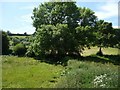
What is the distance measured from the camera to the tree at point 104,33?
6284 cm

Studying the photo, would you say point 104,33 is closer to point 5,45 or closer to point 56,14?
point 56,14

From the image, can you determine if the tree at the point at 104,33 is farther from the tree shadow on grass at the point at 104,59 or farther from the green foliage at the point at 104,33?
the tree shadow on grass at the point at 104,59

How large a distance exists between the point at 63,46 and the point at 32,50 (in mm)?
7001

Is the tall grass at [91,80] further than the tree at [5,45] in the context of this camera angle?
No

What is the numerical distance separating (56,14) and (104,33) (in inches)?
556

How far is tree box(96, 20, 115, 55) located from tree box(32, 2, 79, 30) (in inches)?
356

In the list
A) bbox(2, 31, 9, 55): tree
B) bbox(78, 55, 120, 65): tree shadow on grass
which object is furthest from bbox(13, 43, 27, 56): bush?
bbox(78, 55, 120, 65): tree shadow on grass

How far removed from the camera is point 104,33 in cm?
6494

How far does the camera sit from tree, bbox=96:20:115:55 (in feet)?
206

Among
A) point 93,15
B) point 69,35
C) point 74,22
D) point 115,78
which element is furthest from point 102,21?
point 115,78

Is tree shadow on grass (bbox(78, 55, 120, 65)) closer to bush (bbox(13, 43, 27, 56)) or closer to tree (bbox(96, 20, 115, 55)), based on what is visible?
tree (bbox(96, 20, 115, 55))

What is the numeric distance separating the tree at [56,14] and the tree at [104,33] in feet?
29.6

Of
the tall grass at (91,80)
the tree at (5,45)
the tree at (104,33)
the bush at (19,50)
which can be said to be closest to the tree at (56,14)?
the bush at (19,50)


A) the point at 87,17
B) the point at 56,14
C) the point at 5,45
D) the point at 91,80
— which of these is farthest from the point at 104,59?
the point at 91,80
